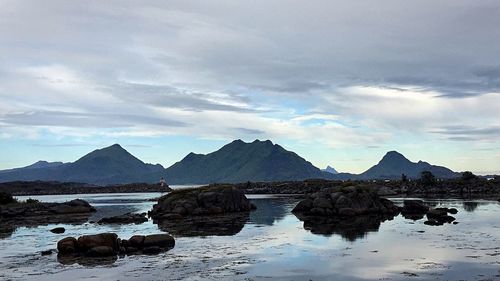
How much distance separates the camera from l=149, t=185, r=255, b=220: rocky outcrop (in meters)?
76.2

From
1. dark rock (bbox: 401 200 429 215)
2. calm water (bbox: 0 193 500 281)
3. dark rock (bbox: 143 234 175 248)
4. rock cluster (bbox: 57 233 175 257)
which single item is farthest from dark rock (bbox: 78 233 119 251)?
dark rock (bbox: 401 200 429 215)

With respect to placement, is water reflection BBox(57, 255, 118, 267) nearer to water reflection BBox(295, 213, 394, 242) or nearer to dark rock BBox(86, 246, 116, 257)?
dark rock BBox(86, 246, 116, 257)

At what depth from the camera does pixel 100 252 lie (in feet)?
118

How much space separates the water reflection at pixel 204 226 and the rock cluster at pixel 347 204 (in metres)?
12.7

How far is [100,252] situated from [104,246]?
804mm

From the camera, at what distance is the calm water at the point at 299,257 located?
27812mm

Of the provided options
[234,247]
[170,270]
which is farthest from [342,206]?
[170,270]

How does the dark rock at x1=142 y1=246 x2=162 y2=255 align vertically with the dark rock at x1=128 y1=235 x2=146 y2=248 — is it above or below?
below

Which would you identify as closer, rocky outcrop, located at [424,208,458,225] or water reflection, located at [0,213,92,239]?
rocky outcrop, located at [424,208,458,225]

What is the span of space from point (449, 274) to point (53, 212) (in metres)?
70.5

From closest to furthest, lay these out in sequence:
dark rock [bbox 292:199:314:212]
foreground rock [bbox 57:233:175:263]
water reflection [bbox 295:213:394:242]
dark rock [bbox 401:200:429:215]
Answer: foreground rock [bbox 57:233:175:263] < water reflection [bbox 295:213:394:242] < dark rock [bbox 401:200:429:215] < dark rock [bbox 292:199:314:212]

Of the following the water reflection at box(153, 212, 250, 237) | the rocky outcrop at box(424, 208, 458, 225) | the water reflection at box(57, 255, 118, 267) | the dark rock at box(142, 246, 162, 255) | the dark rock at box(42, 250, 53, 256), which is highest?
the rocky outcrop at box(424, 208, 458, 225)

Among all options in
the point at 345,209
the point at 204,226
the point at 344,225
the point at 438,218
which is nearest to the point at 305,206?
the point at 345,209

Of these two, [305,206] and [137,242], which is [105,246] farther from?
[305,206]
